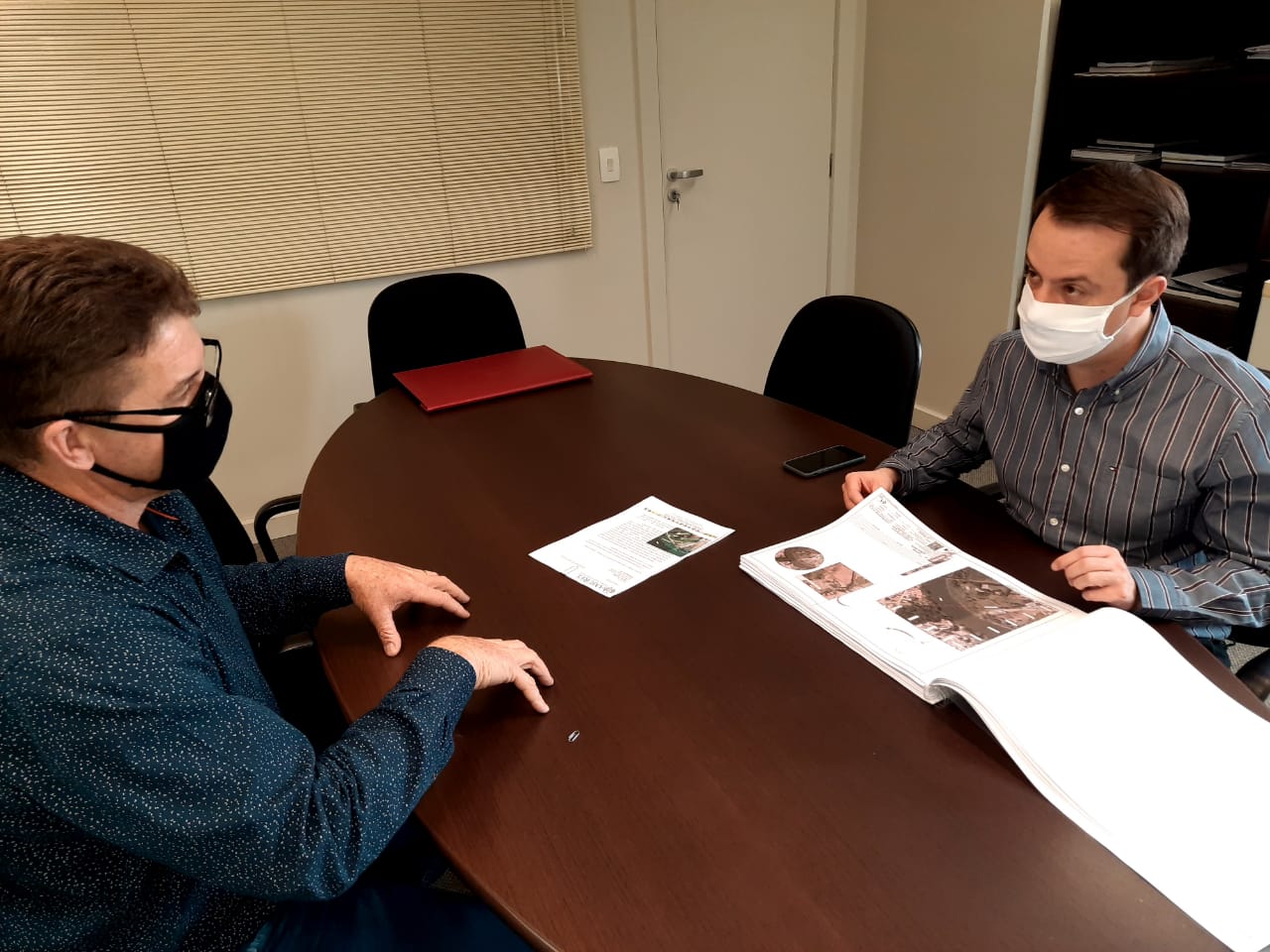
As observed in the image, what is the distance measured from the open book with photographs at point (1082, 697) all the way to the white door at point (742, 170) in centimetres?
254

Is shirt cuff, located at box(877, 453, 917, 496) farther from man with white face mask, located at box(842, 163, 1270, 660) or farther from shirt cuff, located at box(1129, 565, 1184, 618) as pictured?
shirt cuff, located at box(1129, 565, 1184, 618)

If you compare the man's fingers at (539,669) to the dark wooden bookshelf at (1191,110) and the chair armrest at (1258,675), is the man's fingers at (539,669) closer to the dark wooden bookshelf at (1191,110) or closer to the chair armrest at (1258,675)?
the chair armrest at (1258,675)

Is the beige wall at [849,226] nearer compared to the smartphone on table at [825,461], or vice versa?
the smartphone on table at [825,461]

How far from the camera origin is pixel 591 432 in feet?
5.88

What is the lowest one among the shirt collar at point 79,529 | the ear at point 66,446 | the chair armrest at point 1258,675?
the chair armrest at point 1258,675

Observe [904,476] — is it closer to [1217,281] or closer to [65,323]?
[65,323]

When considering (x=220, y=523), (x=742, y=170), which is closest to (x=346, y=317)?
(x=220, y=523)

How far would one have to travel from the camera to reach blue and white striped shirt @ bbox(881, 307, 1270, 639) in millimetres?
1089

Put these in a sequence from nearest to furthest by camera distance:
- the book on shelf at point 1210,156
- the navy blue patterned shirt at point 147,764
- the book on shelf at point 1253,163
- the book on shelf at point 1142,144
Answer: the navy blue patterned shirt at point 147,764, the book on shelf at point 1253,163, the book on shelf at point 1210,156, the book on shelf at point 1142,144

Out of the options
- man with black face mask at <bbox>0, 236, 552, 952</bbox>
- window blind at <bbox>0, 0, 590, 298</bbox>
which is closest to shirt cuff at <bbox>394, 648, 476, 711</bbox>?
man with black face mask at <bbox>0, 236, 552, 952</bbox>

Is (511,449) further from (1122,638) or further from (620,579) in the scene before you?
(1122,638)

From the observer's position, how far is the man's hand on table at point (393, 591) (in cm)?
114

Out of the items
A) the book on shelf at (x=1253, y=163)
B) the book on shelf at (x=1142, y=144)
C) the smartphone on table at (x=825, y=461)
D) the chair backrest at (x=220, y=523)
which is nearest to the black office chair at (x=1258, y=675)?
the smartphone on table at (x=825, y=461)

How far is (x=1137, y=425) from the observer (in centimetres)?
120
